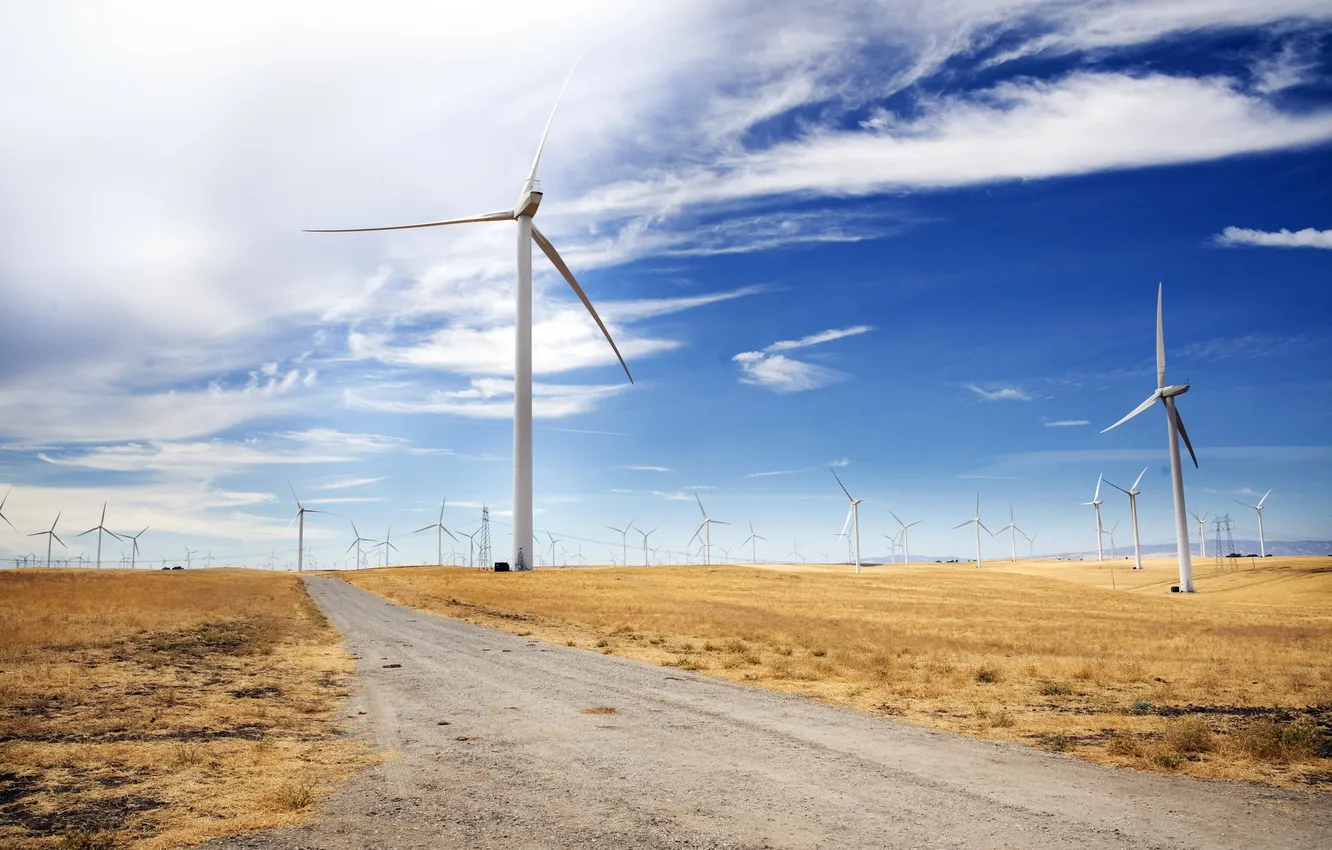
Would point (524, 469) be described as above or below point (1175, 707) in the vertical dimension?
above

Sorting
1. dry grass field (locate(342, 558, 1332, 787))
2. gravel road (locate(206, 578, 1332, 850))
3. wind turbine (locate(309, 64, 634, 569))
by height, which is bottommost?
dry grass field (locate(342, 558, 1332, 787))

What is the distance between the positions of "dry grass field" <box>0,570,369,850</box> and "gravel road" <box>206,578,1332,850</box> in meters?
1.08

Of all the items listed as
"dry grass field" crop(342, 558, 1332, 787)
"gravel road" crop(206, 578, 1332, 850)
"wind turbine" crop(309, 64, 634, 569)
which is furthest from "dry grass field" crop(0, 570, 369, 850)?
"wind turbine" crop(309, 64, 634, 569)

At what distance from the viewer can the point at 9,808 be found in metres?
10.6

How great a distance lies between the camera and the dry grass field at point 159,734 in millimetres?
10312

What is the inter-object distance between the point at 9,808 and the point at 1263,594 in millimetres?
97369

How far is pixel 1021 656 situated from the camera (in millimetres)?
29547

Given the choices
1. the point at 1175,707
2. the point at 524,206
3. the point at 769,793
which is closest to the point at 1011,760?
the point at 769,793

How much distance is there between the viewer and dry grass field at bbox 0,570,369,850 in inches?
406

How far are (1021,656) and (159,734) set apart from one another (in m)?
26.7

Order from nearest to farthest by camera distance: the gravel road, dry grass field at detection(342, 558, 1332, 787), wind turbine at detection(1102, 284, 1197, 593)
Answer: the gravel road → dry grass field at detection(342, 558, 1332, 787) → wind turbine at detection(1102, 284, 1197, 593)

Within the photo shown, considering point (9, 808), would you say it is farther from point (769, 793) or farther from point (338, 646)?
point (338, 646)

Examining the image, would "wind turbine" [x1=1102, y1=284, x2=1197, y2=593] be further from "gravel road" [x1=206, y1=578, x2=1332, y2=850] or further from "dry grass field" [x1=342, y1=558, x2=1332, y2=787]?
"gravel road" [x1=206, y1=578, x2=1332, y2=850]

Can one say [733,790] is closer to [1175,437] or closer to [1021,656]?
[1021,656]
